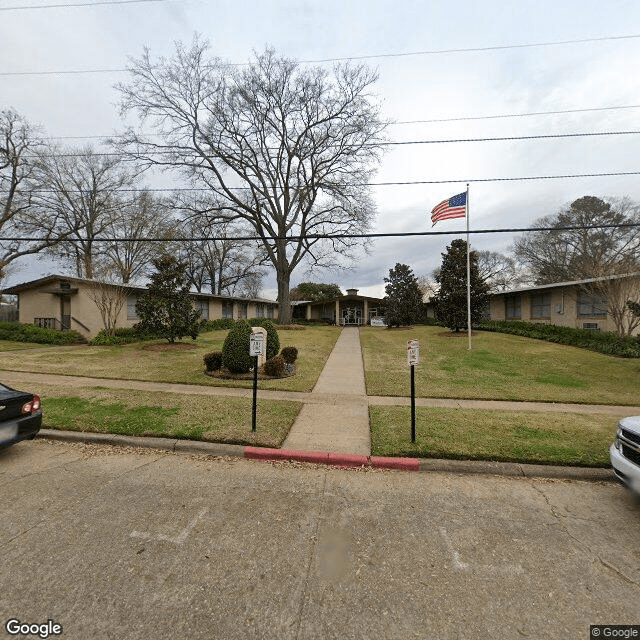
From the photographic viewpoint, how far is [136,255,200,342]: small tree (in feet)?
50.8

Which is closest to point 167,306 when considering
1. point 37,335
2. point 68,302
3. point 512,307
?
point 37,335

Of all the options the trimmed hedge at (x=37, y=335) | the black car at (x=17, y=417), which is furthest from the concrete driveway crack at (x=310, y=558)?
the trimmed hedge at (x=37, y=335)

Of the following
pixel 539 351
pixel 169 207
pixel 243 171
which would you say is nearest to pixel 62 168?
pixel 169 207

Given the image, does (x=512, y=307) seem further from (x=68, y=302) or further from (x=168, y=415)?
(x=68, y=302)

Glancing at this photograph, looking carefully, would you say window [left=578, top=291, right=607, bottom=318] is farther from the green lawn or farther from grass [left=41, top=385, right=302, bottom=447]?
grass [left=41, top=385, right=302, bottom=447]

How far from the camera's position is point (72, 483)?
12.8ft

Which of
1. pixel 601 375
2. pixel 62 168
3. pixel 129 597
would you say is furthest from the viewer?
pixel 62 168

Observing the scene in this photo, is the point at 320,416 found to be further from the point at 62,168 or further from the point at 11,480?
the point at 62,168

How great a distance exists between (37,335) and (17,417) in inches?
722

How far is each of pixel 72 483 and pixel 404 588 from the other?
3936 millimetres

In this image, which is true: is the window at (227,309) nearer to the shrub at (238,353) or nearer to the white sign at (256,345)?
the shrub at (238,353)

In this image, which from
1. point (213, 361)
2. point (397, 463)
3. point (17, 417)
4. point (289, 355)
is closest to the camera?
point (17, 417)

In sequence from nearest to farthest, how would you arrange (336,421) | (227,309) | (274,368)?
(336,421)
(274,368)
(227,309)

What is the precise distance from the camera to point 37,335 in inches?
723
